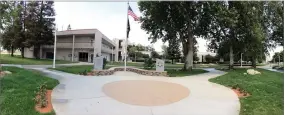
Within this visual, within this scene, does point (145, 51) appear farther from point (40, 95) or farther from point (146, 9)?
point (40, 95)

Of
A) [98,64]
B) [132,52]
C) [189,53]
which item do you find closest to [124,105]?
[98,64]


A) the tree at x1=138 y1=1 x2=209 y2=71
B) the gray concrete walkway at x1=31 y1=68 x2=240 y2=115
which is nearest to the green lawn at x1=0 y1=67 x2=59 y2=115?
the gray concrete walkway at x1=31 y1=68 x2=240 y2=115

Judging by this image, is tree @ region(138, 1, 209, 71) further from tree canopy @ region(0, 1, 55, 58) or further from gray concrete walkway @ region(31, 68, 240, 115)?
tree canopy @ region(0, 1, 55, 58)

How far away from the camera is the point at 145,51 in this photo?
67.3 meters

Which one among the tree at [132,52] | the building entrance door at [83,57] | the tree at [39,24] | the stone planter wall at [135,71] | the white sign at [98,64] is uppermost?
the tree at [39,24]

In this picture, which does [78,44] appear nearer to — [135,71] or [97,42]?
[97,42]

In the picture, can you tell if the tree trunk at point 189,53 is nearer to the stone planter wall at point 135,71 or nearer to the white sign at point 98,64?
the stone planter wall at point 135,71

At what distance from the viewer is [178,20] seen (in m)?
21.0

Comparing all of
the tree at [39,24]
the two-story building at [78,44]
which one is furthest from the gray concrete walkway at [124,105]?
the tree at [39,24]

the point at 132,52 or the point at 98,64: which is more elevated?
the point at 132,52

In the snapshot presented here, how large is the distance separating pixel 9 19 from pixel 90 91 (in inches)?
422

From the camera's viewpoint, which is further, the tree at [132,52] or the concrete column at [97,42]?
the tree at [132,52]

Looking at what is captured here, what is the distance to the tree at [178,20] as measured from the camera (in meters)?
19.5

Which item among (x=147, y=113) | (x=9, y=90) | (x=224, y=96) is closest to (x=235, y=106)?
(x=224, y=96)
